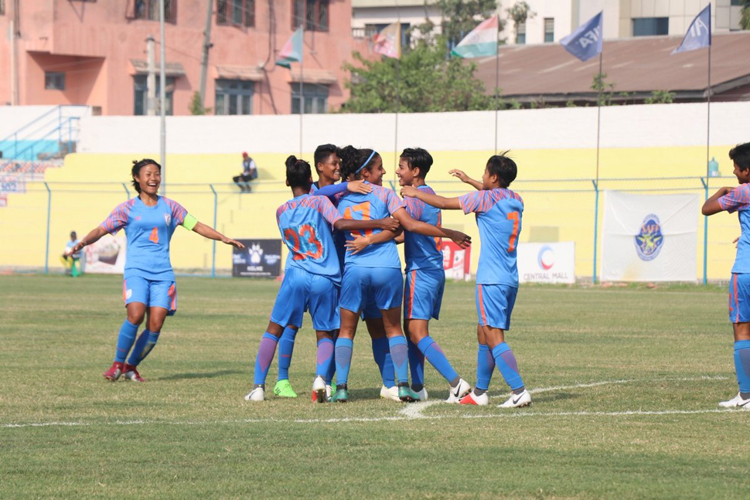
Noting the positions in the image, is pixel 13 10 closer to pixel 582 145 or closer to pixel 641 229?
pixel 582 145

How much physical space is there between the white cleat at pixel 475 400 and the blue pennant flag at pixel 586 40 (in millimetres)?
26056

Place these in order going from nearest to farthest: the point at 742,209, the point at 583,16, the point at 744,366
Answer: the point at 744,366 → the point at 742,209 → the point at 583,16

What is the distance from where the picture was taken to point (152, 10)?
51875 mm

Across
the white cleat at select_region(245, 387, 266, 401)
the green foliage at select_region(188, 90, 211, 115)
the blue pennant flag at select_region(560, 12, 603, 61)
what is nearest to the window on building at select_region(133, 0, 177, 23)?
the green foliage at select_region(188, 90, 211, 115)

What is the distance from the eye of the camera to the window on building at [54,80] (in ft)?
164

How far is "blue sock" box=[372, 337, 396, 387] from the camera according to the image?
9.61 meters

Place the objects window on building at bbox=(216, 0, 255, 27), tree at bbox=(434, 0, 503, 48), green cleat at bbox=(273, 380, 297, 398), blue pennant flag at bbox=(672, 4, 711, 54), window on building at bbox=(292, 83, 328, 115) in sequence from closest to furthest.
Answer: green cleat at bbox=(273, 380, 297, 398) → blue pennant flag at bbox=(672, 4, 711, 54) → window on building at bbox=(216, 0, 255, 27) → window on building at bbox=(292, 83, 328, 115) → tree at bbox=(434, 0, 503, 48)

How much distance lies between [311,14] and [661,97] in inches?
921

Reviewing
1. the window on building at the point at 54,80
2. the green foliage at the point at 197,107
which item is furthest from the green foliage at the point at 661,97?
the window on building at the point at 54,80

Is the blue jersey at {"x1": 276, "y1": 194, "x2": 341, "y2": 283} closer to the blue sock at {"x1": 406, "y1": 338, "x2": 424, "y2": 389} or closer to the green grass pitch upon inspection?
the blue sock at {"x1": 406, "y1": 338, "x2": 424, "y2": 389}

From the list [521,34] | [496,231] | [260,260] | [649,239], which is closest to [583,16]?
[521,34]

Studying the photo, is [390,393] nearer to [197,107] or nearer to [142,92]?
[197,107]

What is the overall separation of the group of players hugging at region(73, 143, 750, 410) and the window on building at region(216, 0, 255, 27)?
4636 cm

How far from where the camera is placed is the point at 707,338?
15320 millimetres
